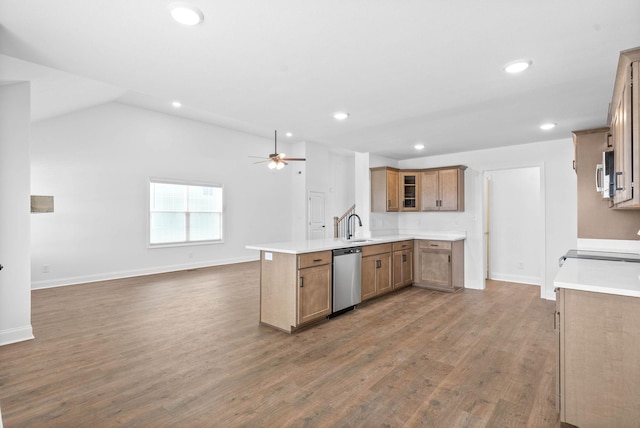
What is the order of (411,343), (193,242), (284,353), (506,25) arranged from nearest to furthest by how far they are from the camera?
(506,25)
(284,353)
(411,343)
(193,242)

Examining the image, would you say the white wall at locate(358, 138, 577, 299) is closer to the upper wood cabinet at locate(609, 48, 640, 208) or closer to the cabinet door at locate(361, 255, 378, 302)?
the cabinet door at locate(361, 255, 378, 302)

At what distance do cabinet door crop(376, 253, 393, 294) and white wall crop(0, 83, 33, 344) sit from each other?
4.14m

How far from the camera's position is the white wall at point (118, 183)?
5.58 m

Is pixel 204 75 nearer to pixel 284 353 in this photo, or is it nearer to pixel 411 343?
pixel 284 353

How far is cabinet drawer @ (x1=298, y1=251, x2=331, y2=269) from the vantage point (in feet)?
11.3

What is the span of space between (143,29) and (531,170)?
626 cm

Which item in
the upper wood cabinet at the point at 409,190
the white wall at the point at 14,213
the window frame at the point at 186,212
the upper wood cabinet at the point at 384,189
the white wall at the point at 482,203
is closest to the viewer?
the white wall at the point at 14,213

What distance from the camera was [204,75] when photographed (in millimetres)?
2631

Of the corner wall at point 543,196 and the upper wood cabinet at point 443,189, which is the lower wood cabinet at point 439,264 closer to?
the corner wall at point 543,196

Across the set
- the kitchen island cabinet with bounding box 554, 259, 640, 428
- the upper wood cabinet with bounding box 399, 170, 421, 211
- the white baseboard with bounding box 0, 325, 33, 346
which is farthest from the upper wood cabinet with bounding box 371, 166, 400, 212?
the white baseboard with bounding box 0, 325, 33, 346

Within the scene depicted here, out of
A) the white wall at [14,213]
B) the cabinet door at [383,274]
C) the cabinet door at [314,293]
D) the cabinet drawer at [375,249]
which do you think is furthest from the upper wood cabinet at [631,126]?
the white wall at [14,213]

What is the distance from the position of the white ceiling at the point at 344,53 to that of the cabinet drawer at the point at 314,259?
1629 millimetres

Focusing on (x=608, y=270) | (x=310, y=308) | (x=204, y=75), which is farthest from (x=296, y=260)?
(x=608, y=270)

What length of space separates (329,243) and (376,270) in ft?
3.31
